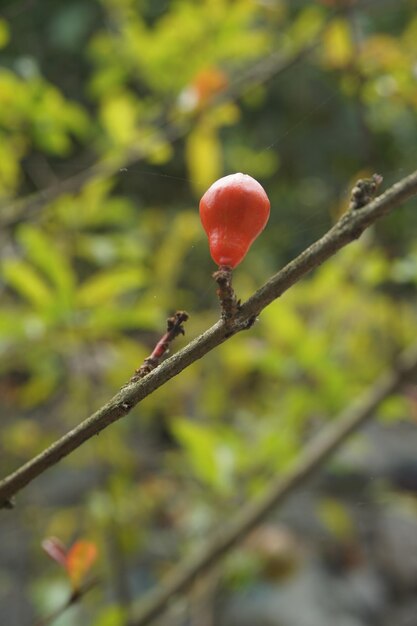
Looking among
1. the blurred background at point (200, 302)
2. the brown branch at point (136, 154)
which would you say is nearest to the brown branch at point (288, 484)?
the blurred background at point (200, 302)

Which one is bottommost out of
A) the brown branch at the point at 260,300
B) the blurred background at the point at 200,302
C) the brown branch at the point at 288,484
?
the brown branch at the point at 260,300

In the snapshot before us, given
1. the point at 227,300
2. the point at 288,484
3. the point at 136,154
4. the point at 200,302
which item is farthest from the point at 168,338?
the point at 136,154

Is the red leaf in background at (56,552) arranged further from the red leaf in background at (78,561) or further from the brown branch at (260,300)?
the brown branch at (260,300)

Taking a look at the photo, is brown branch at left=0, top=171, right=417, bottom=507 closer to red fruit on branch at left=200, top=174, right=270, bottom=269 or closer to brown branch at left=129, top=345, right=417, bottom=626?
red fruit on branch at left=200, top=174, right=270, bottom=269

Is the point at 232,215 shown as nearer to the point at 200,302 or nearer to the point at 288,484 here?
the point at 200,302

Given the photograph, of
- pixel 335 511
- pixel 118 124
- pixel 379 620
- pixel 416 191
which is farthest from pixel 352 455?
pixel 416 191

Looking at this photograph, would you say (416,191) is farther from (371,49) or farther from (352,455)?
(352,455)
